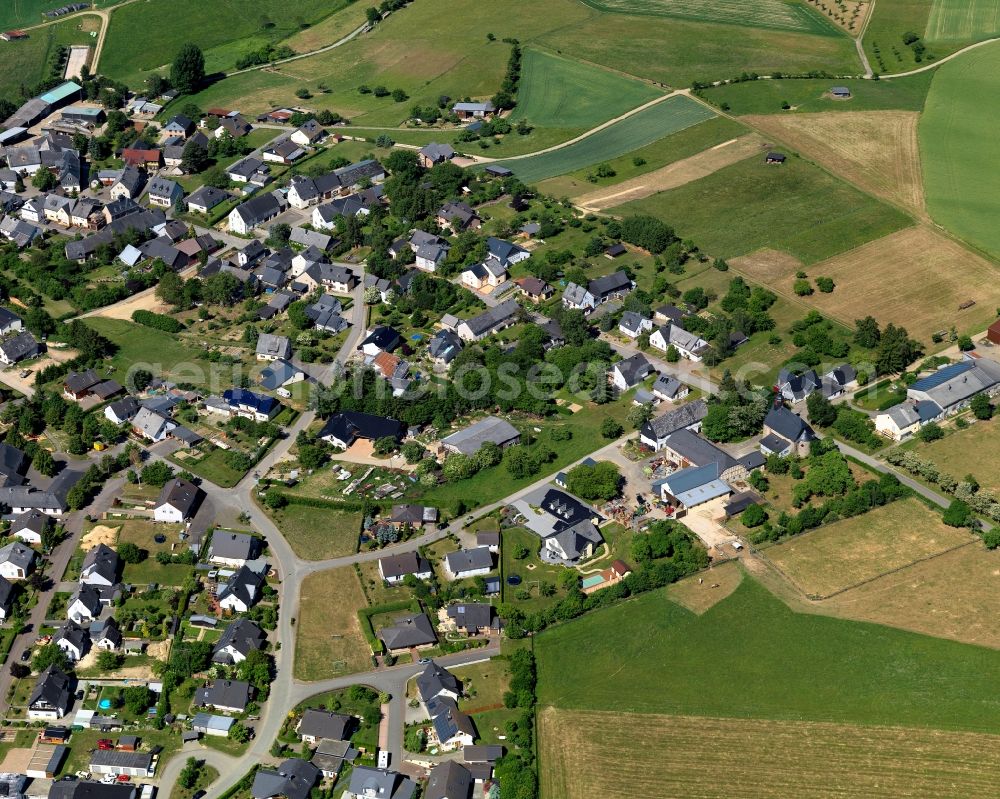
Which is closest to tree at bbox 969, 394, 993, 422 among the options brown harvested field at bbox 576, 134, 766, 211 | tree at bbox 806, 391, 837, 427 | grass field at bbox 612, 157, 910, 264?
tree at bbox 806, 391, 837, 427

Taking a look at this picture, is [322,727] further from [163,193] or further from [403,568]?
[163,193]

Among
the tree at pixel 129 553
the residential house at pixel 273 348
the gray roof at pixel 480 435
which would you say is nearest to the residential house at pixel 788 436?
the gray roof at pixel 480 435

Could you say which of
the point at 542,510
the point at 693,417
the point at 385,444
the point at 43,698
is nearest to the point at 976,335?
the point at 693,417

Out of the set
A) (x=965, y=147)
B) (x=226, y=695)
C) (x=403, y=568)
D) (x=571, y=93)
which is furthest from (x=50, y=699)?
(x=965, y=147)

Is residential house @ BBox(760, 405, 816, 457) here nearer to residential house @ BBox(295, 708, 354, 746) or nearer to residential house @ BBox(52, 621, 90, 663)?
residential house @ BBox(295, 708, 354, 746)

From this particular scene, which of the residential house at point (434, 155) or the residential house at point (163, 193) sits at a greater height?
the residential house at point (434, 155)

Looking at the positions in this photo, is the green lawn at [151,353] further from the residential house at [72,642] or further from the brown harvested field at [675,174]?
the brown harvested field at [675,174]
